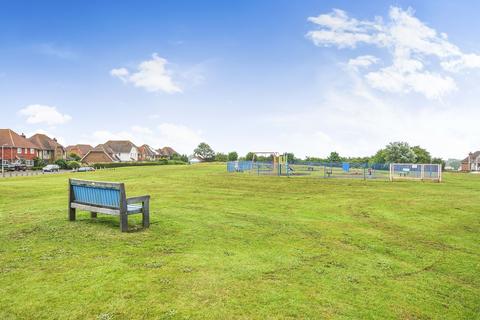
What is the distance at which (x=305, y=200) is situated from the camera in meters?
18.3

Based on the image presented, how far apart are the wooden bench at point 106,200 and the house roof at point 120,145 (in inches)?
4570

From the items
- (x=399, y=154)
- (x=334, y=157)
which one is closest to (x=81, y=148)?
(x=334, y=157)

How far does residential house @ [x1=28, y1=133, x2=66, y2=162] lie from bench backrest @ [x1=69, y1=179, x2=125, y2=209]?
90013 mm

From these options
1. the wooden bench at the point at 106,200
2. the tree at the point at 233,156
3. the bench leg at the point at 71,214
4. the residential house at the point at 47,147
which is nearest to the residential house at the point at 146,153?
the residential house at the point at 47,147

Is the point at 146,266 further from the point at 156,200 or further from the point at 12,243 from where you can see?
the point at 156,200

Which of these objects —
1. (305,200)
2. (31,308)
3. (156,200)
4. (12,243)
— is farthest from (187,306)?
(305,200)

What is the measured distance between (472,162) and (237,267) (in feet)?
387

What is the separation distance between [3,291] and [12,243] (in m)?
3.37

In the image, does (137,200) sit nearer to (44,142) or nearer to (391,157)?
(391,157)

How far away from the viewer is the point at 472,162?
102188mm

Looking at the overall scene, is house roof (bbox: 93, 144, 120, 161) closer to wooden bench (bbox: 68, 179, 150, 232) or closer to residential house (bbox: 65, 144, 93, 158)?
residential house (bbox: 65, 144, 93, 158)

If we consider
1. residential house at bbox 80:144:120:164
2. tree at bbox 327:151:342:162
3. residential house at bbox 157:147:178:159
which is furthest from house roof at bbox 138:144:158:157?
tree at bbox 327:151:342:162

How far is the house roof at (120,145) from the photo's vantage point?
401ft

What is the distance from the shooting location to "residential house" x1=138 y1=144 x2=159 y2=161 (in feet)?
449
